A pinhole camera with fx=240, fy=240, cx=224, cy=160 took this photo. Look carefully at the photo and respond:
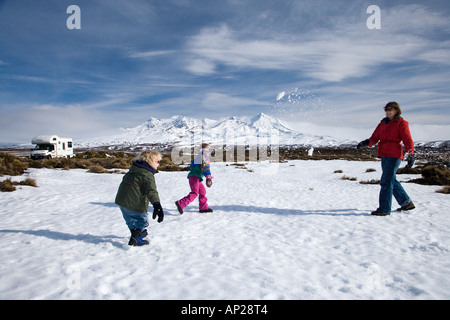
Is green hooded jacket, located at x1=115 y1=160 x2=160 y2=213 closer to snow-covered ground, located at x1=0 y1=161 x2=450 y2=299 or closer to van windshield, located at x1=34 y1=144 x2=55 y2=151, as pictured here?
snow-covered ground, located at x1=0 y1=161 x2=450 y2=299

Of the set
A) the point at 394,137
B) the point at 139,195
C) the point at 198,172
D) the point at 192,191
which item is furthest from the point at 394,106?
the point at 139,195

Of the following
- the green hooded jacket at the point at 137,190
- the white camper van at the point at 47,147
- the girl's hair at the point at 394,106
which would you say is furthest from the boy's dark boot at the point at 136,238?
the white camper van at the point at 47,147

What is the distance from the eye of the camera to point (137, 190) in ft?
12.5

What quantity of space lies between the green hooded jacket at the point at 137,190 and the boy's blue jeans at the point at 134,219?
11 centimetres

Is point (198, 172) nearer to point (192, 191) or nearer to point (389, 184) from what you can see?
point (192, 191)

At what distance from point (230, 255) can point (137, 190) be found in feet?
5.79

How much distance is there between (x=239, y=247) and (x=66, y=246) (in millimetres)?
2826

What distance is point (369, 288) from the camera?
2660mm

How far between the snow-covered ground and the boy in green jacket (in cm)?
36

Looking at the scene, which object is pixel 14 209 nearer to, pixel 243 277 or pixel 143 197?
pixel 143 197

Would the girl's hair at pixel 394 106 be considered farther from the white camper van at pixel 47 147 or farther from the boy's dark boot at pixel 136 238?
the white camper van at pixel 47 147

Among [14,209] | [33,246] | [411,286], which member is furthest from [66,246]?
[411,286]

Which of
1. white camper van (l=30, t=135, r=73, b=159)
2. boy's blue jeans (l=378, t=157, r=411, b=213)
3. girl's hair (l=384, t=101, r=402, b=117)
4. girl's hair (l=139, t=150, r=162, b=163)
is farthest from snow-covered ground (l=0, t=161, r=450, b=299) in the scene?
white camper van (l=30, t=135, r=73, b=159)
